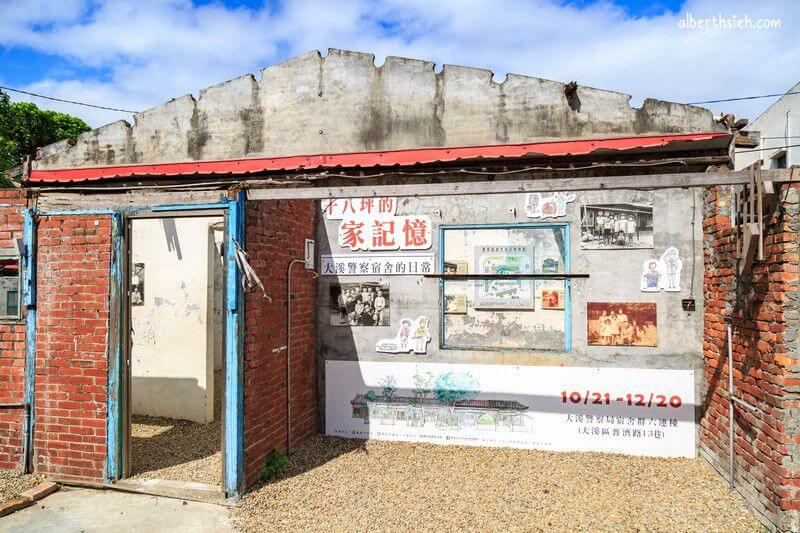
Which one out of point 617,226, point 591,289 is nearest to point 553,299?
point 591,289

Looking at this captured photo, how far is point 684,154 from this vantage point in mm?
5738

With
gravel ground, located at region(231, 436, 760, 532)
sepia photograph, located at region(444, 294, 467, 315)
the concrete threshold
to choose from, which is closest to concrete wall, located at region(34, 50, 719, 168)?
sepia photograph, located at region(444, 294, 467, 315)

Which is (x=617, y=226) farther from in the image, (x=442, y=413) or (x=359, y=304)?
(x=359, y=304)

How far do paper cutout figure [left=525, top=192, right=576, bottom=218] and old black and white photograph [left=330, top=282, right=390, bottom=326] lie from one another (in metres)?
2.14

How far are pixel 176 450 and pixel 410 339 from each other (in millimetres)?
3267

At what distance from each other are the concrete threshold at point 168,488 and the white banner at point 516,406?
209 cm

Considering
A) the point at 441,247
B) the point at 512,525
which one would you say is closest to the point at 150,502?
the point at 512,525

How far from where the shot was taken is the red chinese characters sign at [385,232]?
631 cm

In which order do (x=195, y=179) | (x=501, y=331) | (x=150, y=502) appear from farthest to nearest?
(x=195, y=179)
(x=501, y=331)
(x=150, y=502)

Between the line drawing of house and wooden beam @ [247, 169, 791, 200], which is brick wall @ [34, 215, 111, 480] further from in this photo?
the line drawing of house

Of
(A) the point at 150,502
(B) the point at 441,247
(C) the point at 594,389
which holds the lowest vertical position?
(A) the point at 150,502

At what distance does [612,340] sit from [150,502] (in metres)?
5.36

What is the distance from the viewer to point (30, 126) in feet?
73.5

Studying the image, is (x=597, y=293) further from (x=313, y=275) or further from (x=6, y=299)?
(x=6, y=299)
